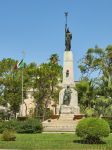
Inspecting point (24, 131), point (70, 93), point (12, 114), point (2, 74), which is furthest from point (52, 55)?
point (24, 131)

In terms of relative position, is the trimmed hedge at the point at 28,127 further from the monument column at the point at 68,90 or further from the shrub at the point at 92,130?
the monument column at the point at 68,90

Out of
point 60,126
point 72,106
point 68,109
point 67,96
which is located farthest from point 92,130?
point 67,96

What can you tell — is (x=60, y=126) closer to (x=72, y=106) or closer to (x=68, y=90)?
(x=72, y=106)

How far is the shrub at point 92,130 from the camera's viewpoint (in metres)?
27.7

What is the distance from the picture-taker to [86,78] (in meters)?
68.0

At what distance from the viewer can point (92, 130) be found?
27672mm

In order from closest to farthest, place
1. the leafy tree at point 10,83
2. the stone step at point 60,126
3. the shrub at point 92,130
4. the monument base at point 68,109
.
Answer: the shrub at point 92,130 → the stone step at point 60,126 → the monument base at point 68,109 → the leafy tree at point 10,83

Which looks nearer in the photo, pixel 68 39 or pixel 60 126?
pixel 60 126

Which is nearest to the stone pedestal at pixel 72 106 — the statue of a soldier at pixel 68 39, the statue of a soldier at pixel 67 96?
the statue of a soldier at pixel 67 96

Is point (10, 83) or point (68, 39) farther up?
point (68, 39)

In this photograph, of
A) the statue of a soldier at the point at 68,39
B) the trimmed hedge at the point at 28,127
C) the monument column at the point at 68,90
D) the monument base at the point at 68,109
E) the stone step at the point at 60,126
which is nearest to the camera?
the trimmed hedge at the point at 28,127

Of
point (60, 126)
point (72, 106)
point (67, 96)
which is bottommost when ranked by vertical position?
point (60, 126)

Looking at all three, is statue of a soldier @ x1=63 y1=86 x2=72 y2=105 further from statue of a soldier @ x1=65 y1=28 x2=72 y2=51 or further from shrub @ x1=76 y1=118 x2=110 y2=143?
shrub @ x1=76 y1=118 x2=110 y2=143

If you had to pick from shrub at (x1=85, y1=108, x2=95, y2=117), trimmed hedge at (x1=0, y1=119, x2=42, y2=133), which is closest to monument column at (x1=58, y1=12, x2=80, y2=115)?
shrub at (x1=85, y1=108, x2=95, y2=117)
